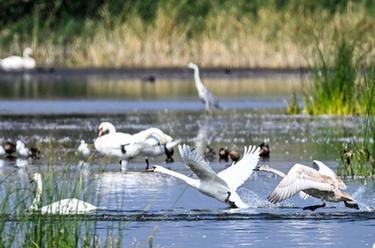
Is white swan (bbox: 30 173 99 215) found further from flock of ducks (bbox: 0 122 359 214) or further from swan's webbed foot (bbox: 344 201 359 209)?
swan's webbed foot (bbox: 344 201 359 209)

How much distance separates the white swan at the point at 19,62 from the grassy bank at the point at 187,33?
1546 millimetres

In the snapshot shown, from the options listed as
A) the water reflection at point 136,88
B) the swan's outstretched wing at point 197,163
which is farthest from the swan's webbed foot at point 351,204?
the water reflection at point 136,88

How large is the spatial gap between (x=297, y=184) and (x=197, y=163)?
3.43 feet

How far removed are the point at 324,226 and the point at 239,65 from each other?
98.1 ft

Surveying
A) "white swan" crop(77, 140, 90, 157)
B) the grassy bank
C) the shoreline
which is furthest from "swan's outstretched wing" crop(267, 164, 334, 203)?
the shoreline

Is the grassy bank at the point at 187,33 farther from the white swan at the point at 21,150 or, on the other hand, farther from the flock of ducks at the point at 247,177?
the flock of ducks at the point at 247,177

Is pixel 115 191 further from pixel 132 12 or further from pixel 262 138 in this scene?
pixel 132 12

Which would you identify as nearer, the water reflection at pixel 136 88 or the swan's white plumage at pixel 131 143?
the swan's white plumage at pixel 131 143

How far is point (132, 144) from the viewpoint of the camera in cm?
1975

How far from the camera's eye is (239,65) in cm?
4375

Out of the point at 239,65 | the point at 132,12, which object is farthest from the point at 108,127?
the point at 132,12

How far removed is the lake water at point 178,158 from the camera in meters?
13.3

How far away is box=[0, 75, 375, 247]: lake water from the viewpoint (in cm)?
1330

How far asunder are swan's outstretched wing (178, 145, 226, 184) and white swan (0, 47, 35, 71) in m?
29.7
